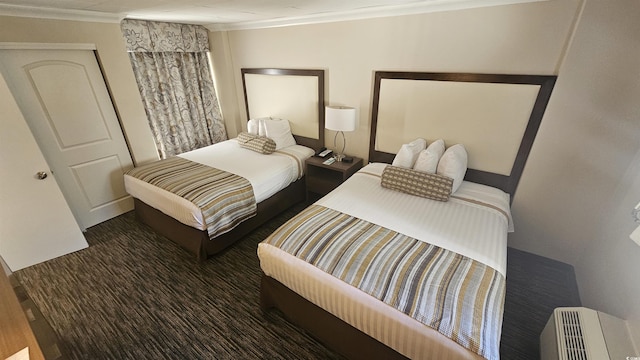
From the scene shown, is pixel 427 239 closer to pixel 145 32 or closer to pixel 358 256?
pixel 358 256

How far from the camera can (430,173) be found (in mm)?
2203

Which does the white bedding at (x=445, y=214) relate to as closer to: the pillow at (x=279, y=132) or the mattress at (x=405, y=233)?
the mattress at (x=405, y=233)

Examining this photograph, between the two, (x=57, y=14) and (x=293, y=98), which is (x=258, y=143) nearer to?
(x=293, y=98)

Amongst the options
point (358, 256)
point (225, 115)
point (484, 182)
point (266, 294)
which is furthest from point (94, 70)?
point (484, 182)

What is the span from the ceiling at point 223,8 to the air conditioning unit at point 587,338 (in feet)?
6.94

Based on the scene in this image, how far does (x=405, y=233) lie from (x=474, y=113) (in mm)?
1358

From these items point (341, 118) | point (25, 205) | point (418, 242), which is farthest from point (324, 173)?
point (25, 205)

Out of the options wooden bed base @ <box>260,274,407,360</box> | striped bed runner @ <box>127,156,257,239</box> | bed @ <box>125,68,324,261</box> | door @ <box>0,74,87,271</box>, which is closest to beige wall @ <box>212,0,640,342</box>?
bed @ <box>125,68,324,261</box>

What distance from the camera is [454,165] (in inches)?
85.6

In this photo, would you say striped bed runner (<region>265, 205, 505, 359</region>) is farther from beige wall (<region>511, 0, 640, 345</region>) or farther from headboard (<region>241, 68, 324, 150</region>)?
headboard (<region>241, 68, 324, 150</region>)

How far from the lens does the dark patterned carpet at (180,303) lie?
1.64 metres

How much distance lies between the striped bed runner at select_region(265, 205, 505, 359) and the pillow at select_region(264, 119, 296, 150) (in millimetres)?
1759

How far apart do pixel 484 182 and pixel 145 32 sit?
4.02 m

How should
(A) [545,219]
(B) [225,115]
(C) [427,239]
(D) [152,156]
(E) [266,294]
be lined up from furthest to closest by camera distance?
(B) [225,115] < (D) [152,156] < (A) [545,219] < (E) [266,294] < (C) [427,239]
